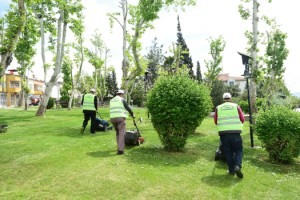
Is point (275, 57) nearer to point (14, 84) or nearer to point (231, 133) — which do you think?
point (231, 133)

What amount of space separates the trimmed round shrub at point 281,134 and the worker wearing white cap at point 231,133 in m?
2.01

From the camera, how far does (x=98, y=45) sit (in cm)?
5025

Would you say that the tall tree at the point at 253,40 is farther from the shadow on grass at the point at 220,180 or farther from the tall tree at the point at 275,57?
the shadow on grass at the point at 220,180

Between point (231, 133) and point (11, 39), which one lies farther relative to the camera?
point (11, 39)

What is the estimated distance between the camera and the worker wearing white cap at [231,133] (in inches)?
281

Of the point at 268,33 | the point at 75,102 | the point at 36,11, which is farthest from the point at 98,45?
the point at 268,33

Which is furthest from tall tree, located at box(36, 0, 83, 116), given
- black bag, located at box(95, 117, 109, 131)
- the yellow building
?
the yellow building

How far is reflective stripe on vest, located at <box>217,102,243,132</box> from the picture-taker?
7.22 m

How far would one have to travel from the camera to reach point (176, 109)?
→ 8.67 m

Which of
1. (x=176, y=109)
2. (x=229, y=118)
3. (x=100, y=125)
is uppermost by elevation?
(x=176, y=109)

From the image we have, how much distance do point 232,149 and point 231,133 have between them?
0.44 m

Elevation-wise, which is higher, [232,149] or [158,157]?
[232,149]

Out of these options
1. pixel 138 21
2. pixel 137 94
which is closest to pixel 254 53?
pixel 138 21

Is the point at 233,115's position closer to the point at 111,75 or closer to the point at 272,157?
the point at 272,157
